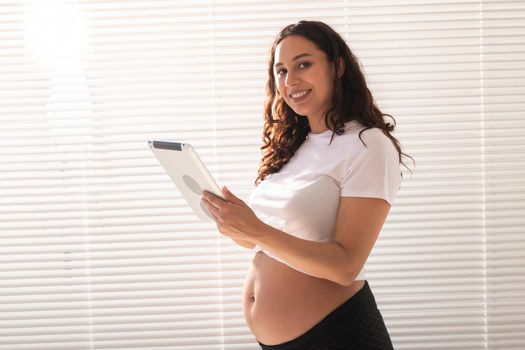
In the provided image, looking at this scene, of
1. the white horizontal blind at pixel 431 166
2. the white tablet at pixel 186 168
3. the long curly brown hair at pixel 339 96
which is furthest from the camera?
the white horizontal blind at pixel 431 166

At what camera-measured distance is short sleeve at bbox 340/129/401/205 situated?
1.65 metres

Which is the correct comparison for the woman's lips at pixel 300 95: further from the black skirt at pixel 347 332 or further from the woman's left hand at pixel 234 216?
the black skirt at pixel 347 332

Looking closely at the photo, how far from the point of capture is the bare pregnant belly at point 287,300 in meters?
1.74

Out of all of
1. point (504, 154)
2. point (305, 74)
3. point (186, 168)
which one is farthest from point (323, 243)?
point (504, 154)

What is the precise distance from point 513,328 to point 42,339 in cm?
193

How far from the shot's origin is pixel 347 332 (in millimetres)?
1722

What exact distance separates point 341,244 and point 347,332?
0.26 m

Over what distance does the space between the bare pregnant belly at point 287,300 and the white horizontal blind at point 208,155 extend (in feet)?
2.52

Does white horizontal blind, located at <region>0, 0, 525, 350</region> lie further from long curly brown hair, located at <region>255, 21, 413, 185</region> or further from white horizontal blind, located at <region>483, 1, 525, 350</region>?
long curly brown hair, located at <region>255, 21, 413, 185</region>

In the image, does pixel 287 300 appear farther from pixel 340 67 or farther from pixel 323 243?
pixel 340 67

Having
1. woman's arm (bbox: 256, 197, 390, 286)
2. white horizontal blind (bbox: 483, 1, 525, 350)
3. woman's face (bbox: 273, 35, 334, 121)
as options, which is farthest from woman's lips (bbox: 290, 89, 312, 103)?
white horizontal blind (bbox: 483, 1, 525, 350)

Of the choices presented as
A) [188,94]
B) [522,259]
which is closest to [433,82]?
[522,259]

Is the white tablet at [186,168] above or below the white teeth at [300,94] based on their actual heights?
below

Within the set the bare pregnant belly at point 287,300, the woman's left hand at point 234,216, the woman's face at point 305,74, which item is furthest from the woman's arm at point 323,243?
the woman's face at point 305,74
